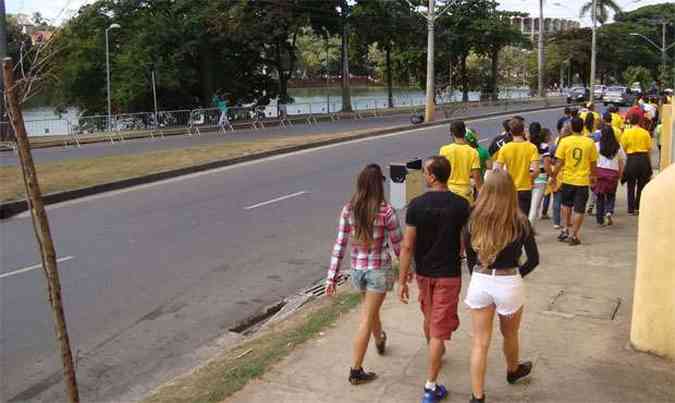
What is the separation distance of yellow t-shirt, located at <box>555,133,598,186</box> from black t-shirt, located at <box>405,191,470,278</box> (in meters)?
4.87

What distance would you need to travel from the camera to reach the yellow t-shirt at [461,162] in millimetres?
7934

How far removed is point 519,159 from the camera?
355 inches

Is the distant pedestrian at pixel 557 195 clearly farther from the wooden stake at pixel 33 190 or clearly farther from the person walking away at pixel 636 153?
the wooden stake at pixel 33 190

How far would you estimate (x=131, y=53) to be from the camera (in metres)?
42.3

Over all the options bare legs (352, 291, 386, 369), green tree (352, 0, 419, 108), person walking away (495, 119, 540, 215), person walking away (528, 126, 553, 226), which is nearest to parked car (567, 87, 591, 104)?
green tree (352, 0, 419, 108)

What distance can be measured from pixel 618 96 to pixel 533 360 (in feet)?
159

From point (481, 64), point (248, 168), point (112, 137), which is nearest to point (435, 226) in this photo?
point (248, 168)

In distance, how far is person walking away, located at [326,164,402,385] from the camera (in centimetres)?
518

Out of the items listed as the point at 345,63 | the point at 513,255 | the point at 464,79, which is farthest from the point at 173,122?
the point at 513,255

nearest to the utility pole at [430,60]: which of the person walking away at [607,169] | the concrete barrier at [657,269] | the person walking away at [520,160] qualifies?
the person walking away at [607,169]

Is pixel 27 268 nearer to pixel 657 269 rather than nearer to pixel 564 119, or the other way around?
pixel 657 269

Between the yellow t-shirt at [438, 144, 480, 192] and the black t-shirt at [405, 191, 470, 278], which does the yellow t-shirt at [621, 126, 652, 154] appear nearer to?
the yellow t-shirt at [438, 144, 480, 192]

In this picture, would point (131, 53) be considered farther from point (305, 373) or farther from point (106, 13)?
point (305, 373)

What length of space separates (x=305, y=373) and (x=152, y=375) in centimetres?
151
